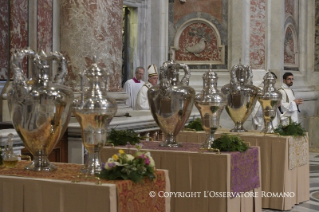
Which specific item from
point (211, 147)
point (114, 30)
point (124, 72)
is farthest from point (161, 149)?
point (124, 72)

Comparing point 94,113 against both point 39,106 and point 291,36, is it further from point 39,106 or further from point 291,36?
point 291,36

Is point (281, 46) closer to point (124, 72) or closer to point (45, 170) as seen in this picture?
point (124, 72)

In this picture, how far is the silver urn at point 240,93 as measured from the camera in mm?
7379

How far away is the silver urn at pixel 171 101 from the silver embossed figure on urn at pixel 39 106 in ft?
5.47

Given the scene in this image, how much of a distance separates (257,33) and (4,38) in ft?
20.3

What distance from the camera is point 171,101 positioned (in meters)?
5.71

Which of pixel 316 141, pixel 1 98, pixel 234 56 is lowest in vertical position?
pixel 316 141

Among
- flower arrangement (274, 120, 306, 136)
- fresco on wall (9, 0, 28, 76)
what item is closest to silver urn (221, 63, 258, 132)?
flower arrangement (274, 120, 306, 136)

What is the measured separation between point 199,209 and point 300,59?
10355 mm

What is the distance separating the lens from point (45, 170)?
416 cm

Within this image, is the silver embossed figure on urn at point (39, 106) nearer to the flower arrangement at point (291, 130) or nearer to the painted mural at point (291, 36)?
the flower arrangement at point (291, 130)

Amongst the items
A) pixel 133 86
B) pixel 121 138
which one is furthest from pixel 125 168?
pixel 133 86

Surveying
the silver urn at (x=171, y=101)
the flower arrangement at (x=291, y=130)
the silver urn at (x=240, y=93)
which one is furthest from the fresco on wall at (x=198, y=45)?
the silver urn at (x=171, y=101)

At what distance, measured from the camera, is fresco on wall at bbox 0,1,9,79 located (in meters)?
7.74
